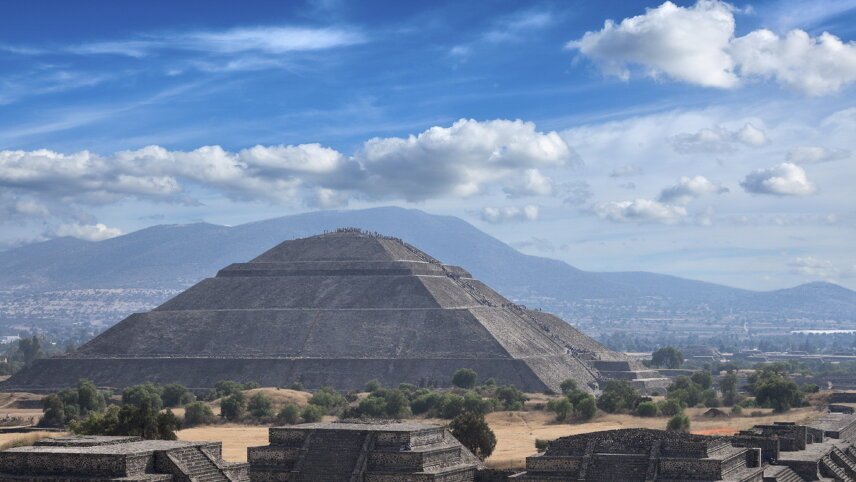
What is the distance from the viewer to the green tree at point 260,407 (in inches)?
4884

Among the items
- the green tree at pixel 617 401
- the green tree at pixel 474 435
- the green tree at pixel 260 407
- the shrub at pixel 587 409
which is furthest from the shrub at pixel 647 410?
the green tree at pixel 474 435

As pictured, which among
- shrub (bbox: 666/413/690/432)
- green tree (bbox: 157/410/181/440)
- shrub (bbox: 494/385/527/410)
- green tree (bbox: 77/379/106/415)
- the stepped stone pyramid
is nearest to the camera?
green tree (bbox: 157/410/181/440)

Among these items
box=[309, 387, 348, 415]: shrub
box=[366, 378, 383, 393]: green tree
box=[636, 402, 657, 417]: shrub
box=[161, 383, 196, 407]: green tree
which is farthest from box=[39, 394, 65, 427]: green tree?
box=[636, 402, 657, 417]: shrub

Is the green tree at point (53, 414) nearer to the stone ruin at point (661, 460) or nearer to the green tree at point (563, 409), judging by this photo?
the green tree at point (563, 409)

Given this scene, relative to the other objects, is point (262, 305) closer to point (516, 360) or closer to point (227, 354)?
point (227, 354)

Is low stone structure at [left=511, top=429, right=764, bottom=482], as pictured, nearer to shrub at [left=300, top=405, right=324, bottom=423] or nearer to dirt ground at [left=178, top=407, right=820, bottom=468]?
dirt ground at [left=178, top=407, right=820, bottom=468]

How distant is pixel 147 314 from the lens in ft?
619

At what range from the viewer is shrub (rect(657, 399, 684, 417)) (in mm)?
120312

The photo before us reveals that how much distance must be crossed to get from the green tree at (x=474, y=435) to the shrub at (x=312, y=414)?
35.7 metres

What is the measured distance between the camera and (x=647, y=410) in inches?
4781

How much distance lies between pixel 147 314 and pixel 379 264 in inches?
1232

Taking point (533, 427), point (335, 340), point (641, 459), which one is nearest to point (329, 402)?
point (533, 427)

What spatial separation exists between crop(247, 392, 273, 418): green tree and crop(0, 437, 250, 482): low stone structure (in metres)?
69.6

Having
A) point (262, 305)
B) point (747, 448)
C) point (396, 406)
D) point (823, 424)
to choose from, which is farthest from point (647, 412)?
point (262, 305)
